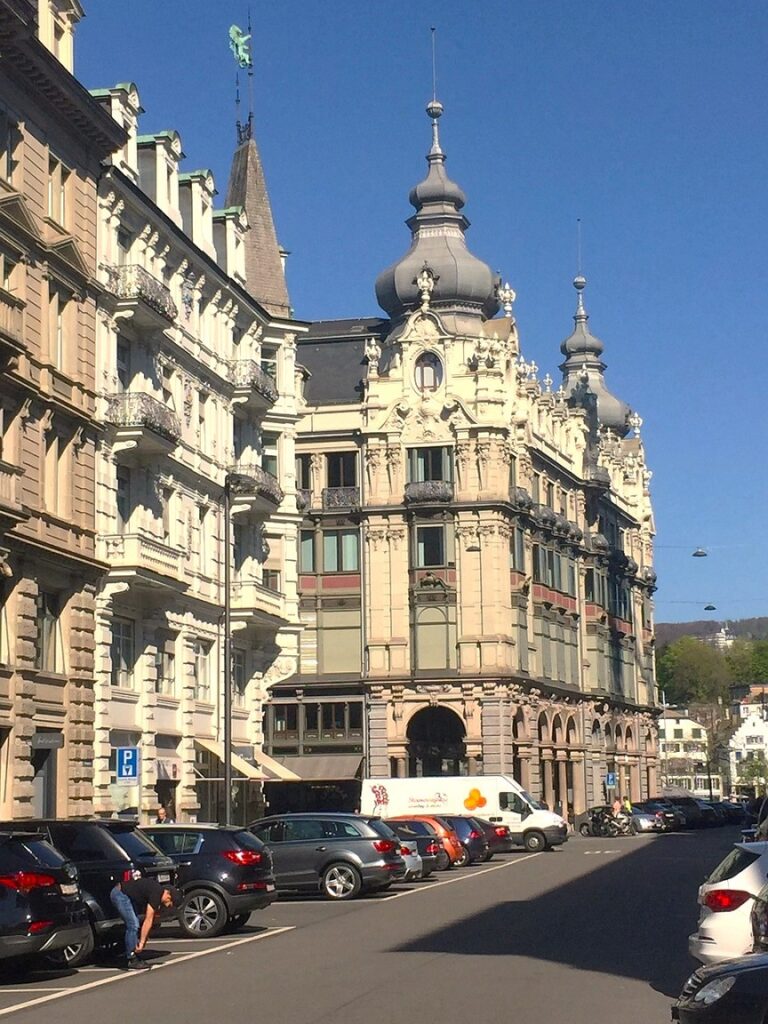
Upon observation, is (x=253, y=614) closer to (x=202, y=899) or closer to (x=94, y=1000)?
(x=202, y=899)

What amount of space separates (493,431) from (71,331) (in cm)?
4046

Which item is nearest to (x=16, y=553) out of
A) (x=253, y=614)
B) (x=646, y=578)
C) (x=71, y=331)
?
(x=71, y=331)

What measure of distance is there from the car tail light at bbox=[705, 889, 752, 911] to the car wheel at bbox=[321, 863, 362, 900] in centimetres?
1745

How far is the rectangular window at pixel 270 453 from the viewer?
193 ft

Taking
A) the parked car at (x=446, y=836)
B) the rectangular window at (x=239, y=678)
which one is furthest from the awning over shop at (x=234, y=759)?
the parked car at (x=446, y=836)

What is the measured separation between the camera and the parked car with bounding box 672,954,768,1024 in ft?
35.3

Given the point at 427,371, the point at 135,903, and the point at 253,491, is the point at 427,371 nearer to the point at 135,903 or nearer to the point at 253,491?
the point at 253,491

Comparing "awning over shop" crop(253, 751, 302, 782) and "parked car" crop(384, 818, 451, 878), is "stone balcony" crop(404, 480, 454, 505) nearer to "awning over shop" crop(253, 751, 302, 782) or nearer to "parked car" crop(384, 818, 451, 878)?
"awning over shop" crop(253, 751, 302, 782)

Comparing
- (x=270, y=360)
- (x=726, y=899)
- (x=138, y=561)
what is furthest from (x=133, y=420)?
(x=726, y=899)

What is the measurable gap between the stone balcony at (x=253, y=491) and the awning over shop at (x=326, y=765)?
25503 mm

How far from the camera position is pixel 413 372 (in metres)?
80.5

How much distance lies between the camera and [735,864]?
58.1ft

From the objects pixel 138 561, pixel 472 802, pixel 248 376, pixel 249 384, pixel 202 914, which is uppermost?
pixel 248 376

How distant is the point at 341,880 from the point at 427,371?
159 feet
